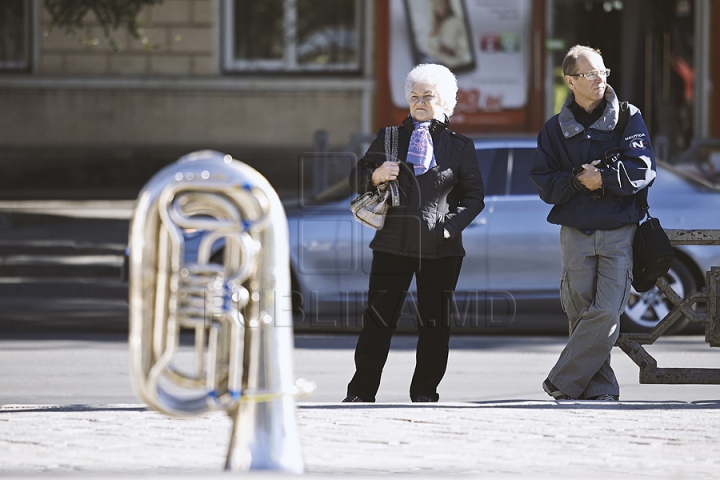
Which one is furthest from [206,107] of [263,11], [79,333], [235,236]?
[235,236]

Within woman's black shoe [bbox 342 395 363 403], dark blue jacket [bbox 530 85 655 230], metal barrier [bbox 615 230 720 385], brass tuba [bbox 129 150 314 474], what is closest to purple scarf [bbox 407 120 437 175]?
dark blue jacket [bbox 530 85 655 230]

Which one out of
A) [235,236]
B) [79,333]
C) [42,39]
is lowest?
[79,333]

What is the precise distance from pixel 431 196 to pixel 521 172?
3.47 m

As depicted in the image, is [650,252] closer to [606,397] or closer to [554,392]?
[606,397]

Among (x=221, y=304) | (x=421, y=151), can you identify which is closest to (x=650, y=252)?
(x=421, y=151)

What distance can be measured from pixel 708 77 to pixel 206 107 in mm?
8011

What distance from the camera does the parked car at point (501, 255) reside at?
9.09 m

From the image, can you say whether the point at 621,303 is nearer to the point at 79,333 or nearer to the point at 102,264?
the point at 79,333

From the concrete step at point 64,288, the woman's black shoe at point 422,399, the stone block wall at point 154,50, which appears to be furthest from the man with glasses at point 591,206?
the stone block wall at point 154,50

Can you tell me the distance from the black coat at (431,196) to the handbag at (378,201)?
0.11ft

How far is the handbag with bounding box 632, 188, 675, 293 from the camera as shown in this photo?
577cm

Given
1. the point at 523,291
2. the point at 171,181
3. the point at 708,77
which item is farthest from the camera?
the point at 708,77

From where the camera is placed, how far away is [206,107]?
18.4 metres

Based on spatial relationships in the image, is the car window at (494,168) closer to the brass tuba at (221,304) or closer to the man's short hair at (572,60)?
the man's short hair at (572,60)
